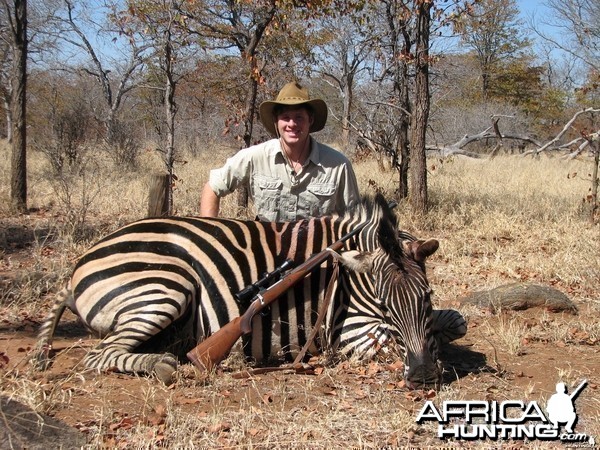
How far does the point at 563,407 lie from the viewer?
3.13 metres

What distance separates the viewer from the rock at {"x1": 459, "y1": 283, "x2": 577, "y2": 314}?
17.2 feet

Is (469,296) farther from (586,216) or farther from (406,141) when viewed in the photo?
(406,141)

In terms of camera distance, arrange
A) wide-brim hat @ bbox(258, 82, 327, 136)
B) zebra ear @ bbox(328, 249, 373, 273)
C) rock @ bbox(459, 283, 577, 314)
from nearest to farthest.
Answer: zebra ear @ bbox(328, 249, 373, 273) → wide-brim hat @ bbox(258, 82, 327, 136) → rock @ bbox(459, 283, 577, 314)

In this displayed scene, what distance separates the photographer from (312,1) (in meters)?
8.09

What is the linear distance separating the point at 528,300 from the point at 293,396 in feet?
9.02

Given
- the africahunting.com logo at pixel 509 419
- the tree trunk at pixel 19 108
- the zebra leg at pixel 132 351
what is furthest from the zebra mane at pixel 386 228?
the tree trunk at pixel 19 108

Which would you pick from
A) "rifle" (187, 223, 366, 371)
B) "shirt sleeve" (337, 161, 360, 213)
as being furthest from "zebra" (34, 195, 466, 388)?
"shirt sleeve" (337, 161, 360, 213)

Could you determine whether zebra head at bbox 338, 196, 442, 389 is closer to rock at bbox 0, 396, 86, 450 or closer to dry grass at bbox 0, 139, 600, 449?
dry grass at bbox 0, 139, 600, 449

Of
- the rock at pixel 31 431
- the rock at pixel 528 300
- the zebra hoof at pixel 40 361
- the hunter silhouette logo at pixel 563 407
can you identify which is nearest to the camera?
the rock at pixel 31 431

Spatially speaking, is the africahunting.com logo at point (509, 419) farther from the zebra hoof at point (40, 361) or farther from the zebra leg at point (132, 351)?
the zebra hoof at point (40, 361)

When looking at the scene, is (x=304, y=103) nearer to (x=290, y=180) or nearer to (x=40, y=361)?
(x=290, y=180)

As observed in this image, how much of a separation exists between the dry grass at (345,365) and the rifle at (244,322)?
0.36ft

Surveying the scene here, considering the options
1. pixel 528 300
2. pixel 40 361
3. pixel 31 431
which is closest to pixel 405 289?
pixel 31 431

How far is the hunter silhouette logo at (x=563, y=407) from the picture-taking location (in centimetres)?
301
